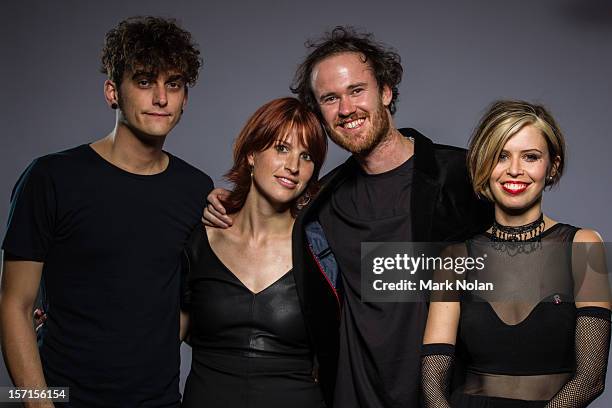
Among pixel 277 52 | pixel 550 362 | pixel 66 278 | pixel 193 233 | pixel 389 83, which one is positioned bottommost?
pixel 550 362

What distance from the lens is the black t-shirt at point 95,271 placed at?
8.43 ft

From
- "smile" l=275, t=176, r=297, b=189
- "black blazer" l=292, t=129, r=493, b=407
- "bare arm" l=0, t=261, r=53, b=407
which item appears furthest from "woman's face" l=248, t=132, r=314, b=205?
"bare arm" l=0, t=261, r=53, b=407

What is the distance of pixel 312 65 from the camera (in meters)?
3.39

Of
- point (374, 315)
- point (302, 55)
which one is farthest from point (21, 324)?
point (302, 55)

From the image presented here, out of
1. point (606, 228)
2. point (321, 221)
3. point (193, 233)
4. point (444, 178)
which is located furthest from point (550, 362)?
point (606, 228)

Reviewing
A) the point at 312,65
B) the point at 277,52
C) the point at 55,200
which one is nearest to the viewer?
the point at 55,200

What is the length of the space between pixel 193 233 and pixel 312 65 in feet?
3.12

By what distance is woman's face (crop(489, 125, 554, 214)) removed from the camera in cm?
246

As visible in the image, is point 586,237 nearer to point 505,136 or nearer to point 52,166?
point 505,136

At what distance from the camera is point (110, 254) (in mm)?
2619

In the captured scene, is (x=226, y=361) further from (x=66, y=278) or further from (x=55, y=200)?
(x=55, y=200)

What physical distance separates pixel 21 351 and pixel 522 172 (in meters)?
1.66

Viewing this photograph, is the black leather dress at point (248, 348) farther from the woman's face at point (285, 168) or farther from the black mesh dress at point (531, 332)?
the black mesh dress at point (531, 332)

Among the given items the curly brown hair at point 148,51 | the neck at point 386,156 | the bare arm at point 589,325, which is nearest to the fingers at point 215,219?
the curly brown hair at point 148,51
